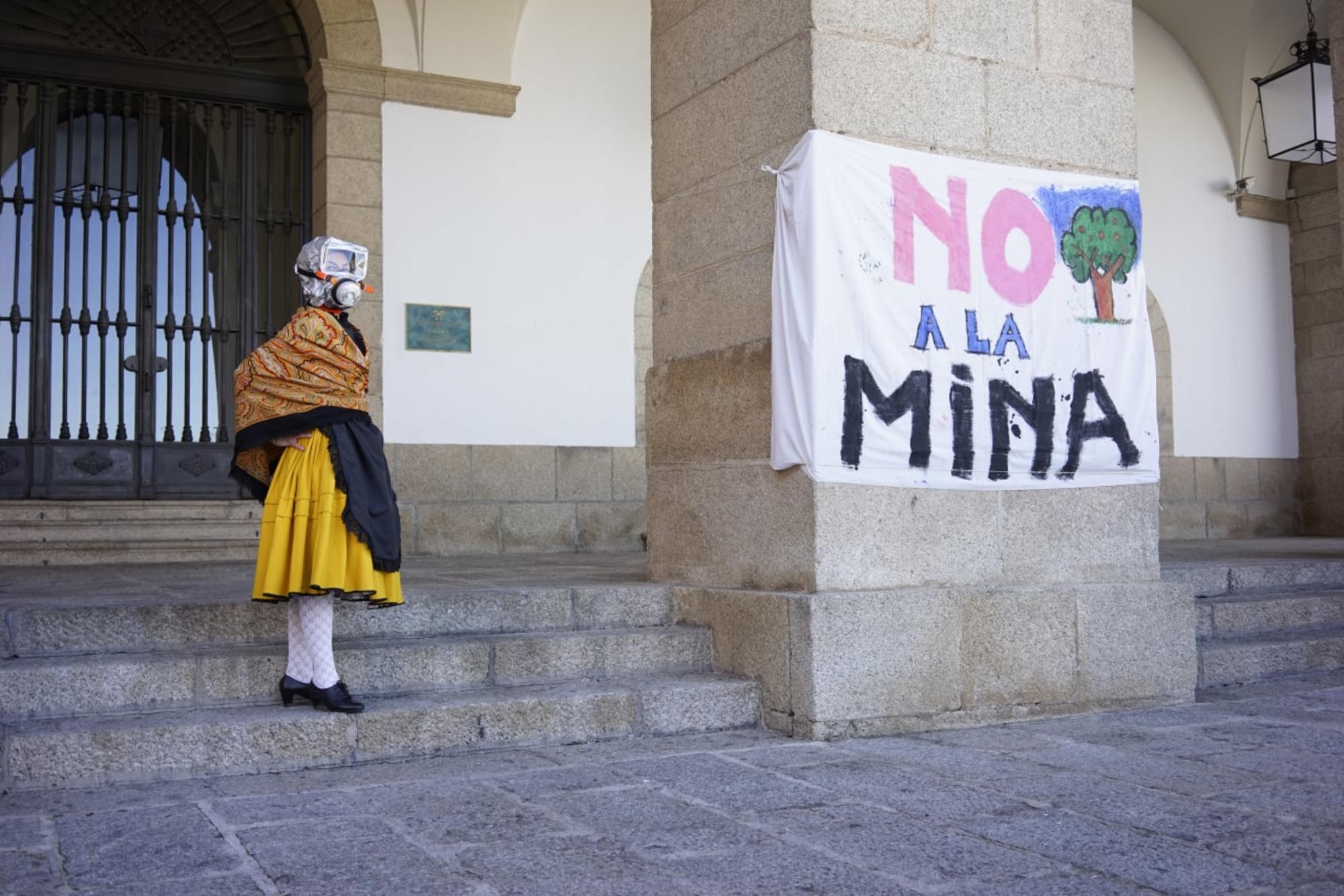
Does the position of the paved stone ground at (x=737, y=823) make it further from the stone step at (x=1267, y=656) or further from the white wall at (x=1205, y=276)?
the white wall at (x=1205, y=276)

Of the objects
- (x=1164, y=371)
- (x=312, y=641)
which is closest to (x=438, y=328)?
(x=312, y=641)

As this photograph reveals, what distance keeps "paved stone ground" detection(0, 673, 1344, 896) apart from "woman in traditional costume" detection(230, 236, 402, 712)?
52cm

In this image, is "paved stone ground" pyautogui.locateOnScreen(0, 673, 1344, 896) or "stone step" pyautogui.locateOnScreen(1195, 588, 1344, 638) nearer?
"paved stone ground" pyautogui.locateOnScreen(0, 673, 1344, 896)

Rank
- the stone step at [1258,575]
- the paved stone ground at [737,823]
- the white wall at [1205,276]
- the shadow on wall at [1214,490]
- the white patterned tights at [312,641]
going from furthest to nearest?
the white wall at [1205,276] < the shadow on wall at [1214,490] < the stone step at [1258,575] < the white patterned tights at [312,641] < the paved stone ground at [737,823]

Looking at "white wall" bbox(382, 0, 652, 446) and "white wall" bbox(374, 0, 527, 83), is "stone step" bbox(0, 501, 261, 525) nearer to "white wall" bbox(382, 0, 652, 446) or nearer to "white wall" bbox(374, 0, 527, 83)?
"white wall" bbox(382, 0, 652, 446)

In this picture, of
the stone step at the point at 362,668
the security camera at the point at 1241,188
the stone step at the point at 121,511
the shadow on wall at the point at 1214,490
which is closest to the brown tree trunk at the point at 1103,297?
the stone step at the point at 362,668

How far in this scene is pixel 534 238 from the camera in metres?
9.68

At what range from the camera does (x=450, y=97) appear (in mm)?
9367

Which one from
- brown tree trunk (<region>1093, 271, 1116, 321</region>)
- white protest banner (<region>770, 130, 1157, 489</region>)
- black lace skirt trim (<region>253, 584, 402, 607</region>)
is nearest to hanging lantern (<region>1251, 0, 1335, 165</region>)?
white protest banner (<region>770, 130, 1157, 489</region>)

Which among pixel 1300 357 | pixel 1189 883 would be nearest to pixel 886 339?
pixel 1189 883

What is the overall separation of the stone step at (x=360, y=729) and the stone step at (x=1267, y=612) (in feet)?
9.04

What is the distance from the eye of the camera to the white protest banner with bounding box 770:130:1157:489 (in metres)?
4.98

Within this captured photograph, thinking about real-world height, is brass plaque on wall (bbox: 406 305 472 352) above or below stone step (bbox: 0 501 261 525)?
above

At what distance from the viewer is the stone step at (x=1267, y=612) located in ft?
21.2
